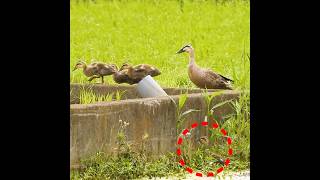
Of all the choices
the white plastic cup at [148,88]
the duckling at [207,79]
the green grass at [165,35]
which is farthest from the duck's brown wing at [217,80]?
the white plastic cup at [148,88]

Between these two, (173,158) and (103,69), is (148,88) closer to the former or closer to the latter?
(173,158)

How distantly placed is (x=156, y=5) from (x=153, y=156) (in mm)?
11257

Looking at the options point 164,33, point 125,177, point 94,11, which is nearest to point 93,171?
point 125,177

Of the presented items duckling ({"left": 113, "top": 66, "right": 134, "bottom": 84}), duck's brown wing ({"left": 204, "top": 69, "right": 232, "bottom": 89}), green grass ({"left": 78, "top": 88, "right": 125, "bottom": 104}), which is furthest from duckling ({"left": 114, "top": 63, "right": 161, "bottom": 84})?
duck's brown wing ({"left": 204, "top": 69, "right": 232, "bottom": 89})

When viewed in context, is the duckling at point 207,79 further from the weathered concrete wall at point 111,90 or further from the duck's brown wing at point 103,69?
the duck's brown wing at point 103,69

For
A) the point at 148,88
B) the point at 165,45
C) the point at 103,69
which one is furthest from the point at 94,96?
the point at 165,45

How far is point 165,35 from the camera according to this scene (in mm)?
18344

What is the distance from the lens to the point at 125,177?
426 inches

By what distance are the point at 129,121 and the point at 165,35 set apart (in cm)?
A: 735

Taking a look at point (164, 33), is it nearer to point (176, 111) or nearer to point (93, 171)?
point (176, 111)

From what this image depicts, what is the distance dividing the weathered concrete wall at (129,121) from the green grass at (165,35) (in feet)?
5.96

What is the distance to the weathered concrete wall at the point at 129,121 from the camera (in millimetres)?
10633

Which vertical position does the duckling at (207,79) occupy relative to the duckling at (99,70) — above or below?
below

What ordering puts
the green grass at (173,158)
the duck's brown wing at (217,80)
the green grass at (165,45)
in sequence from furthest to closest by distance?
the duck's brown wing at (217,80)
the green grass at (165,45)
the green grass at (173,158)
